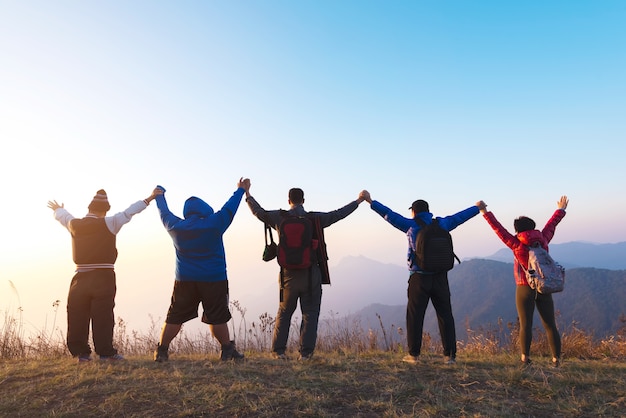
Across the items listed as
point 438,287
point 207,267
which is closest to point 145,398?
point 207,267

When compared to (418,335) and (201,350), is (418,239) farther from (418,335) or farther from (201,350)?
(201,350)

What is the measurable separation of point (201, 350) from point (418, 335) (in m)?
4.47

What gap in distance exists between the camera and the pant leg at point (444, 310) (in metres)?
5.64

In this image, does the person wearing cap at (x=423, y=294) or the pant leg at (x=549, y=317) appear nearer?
the pant leg at (x=549, y=317)

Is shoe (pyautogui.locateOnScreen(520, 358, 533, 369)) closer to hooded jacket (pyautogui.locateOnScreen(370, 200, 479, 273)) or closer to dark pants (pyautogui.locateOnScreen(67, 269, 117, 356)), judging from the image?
hooded jacket (pyautogui.locateOnScreen(370, 200, 479, 273))

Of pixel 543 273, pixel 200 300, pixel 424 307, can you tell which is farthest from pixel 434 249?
pixel 200 300

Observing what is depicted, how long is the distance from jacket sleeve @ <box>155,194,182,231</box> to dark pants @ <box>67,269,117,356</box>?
1.17m

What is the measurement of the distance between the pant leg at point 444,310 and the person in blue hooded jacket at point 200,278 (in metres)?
2.95

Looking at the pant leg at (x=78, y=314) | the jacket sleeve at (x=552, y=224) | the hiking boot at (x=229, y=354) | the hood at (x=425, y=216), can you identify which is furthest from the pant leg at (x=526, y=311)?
the pant leg at (x=78, y=314)

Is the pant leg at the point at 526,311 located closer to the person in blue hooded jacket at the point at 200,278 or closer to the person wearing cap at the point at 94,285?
the person in blue hooded jacket at the point at 200,278

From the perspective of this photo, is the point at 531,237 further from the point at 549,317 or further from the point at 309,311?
the point at 309,311

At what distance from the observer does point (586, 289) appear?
151 meters

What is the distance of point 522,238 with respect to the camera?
562 cm

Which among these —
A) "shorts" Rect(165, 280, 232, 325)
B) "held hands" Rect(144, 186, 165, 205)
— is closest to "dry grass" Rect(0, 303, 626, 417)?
"shorts" Rect(165, 280, 232, 325)
